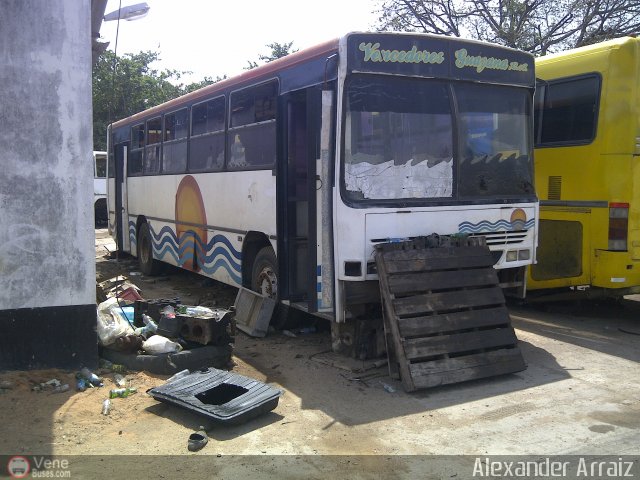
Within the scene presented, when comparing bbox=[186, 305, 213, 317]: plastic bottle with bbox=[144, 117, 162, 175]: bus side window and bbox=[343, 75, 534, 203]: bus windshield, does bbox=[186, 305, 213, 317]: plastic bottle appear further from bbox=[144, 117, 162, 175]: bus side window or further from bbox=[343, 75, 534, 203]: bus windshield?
bbox=[144, 117, 162, 175]: bus side window

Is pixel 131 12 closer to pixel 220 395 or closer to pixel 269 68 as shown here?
pixel 269 68

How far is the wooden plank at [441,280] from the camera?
5438 millimetres

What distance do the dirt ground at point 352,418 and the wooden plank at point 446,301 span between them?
2.26 ft

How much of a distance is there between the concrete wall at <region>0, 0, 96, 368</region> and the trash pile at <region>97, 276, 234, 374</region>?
0.31 meters

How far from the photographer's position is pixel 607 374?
5664mm

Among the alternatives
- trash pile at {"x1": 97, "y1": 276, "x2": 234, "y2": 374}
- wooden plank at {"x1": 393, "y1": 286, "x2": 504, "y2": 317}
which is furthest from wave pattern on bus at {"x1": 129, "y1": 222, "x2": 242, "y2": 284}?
wooden plank at {"x1": 393, "y1": 286, "x2": 504, "y2": 317}

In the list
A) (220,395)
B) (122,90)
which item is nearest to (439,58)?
(220,395)

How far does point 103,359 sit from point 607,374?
4.75 m

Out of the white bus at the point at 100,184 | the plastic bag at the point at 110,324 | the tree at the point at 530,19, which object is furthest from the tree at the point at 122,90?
the plastic bag at the point at 110,324

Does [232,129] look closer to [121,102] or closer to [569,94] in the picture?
[569,94]

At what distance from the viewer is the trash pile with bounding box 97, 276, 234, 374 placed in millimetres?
5605

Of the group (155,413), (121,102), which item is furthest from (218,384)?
(121,102)

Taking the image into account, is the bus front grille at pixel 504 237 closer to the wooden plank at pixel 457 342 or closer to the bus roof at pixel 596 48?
the wooden plank at pixel 457 342

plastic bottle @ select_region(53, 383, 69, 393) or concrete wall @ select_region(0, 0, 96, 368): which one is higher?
concrete wall @ select_region(0, 0, 96, 368)
